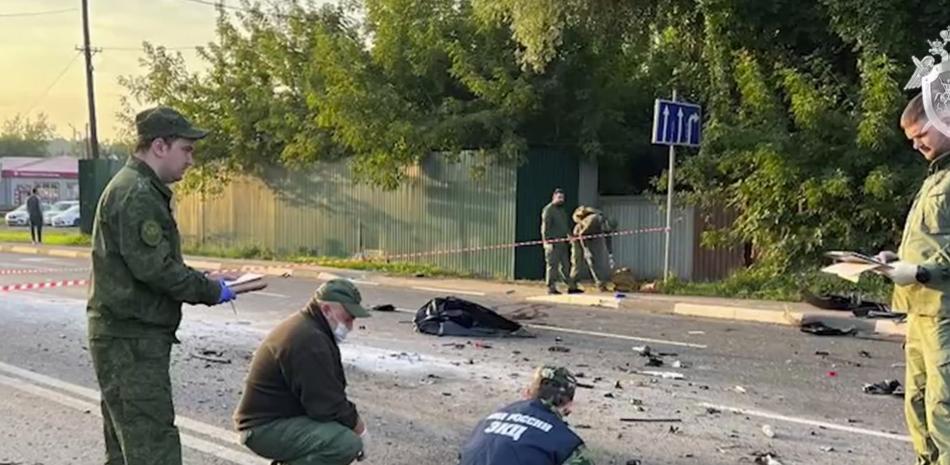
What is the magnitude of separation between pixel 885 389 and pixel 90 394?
21.0ft

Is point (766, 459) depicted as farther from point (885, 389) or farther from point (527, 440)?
point (527, 440)

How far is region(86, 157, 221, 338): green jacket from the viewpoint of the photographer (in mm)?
3920

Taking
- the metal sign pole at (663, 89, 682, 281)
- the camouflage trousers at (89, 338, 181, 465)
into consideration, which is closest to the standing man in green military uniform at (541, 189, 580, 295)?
the metal sign pole at (663, 89, 682, 281)

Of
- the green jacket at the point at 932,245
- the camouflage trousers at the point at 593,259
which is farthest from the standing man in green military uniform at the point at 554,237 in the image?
the green jacket at the point at 932,245

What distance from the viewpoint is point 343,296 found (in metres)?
4.42

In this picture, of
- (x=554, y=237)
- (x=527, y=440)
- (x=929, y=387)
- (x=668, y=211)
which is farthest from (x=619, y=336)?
(x=527, y=440)

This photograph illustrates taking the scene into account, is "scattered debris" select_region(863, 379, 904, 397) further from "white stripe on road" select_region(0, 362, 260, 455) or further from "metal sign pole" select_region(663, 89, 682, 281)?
"metal sign pole" select_region(663, 89, 682, 281)

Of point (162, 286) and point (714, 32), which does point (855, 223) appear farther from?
point (162, 286)

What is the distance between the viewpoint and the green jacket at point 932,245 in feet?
13.3

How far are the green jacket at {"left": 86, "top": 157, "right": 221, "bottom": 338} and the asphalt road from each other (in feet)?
6.47

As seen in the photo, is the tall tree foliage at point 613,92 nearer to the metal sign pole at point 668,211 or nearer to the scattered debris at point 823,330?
the metal sign pole at point 668,211

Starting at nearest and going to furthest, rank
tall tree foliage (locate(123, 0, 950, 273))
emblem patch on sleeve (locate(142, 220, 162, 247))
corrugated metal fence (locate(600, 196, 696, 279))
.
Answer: emblem patch on sleeve (locate(142, 220, 162, 247)) < tall tree foliage (locate(123, 0, 950, 273)) < corrugated metal fence (locate(600, 196, 696, 279))

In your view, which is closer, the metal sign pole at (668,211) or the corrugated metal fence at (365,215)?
the metal sign pole at (668,211)

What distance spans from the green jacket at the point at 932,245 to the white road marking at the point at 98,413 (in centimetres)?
368
